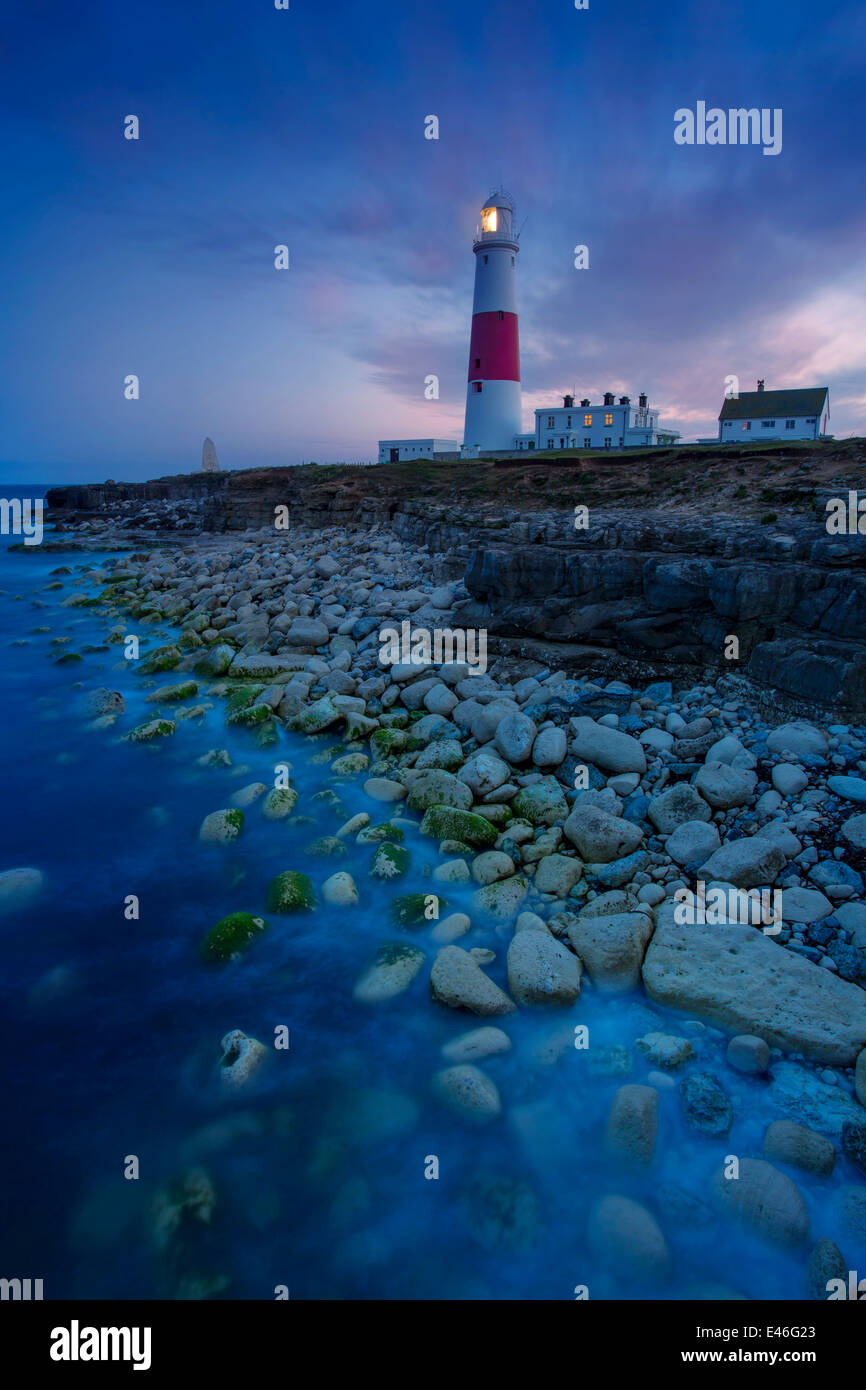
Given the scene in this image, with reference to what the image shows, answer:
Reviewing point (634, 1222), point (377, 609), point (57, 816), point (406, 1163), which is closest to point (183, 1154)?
point (406, 1163)

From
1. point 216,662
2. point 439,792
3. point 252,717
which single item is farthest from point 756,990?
point 216,662

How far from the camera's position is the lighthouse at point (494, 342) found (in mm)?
36531

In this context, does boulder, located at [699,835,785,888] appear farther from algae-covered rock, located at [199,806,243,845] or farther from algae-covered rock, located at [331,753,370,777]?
algae-covered rock, located at [199,806,243,845]

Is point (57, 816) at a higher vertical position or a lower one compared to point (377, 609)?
lower

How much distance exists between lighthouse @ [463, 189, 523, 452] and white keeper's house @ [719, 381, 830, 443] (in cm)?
1217

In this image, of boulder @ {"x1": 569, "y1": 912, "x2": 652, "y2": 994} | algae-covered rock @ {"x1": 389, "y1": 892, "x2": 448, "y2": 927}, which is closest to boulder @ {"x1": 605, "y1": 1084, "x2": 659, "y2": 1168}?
boulder @ {"x1": 569, "y1": 912, "x2": 652, "y2": 994}

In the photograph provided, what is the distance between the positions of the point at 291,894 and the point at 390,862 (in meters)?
1.05

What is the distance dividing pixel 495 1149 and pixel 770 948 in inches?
103

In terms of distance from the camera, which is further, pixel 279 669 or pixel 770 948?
pixel 279 669

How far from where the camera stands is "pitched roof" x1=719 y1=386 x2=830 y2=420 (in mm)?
36781

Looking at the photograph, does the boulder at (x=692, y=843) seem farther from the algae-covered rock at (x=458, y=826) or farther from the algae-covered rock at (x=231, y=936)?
the algae-covered rock at (x=231, y=936)
